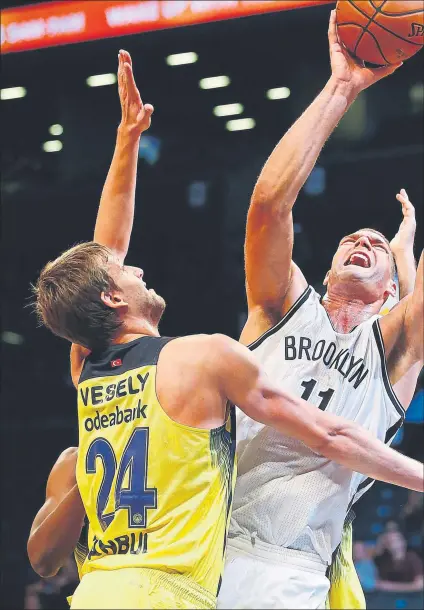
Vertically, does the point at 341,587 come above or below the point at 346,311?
below

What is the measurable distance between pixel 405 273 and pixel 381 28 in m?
1.01

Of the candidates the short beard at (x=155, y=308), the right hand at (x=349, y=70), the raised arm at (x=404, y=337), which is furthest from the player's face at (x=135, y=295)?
the right hand at (x=349, y=70)

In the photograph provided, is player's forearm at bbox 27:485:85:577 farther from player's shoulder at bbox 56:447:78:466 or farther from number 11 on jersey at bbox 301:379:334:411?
number 11 on jersey at bbox 301:379:334:411

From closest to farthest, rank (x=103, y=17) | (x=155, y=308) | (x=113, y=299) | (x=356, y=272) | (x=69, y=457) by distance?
(x=113, y=299) < (x=155, y=308) < (x=356, y=272) < (x=69, y=457) < (x=103, y=17)

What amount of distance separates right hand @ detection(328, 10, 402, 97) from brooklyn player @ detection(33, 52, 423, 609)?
4.03ft

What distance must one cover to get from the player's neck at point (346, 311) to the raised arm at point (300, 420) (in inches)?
30.4

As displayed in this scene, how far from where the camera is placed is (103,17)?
7.58 meters

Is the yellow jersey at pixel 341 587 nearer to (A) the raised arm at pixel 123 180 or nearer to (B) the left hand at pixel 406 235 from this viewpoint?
(B) the left hand at pixel 406 235

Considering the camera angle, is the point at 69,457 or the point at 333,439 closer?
the point at 333,439

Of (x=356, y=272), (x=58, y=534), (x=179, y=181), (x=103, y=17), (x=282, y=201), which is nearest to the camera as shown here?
(x=282, y=201)

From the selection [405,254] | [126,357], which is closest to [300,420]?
[126,357]

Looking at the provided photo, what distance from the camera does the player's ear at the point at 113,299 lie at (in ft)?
9.50

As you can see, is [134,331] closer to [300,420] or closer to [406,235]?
[300,420]

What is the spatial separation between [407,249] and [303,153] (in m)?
0.91
